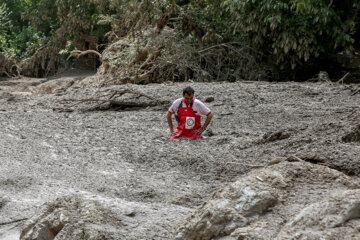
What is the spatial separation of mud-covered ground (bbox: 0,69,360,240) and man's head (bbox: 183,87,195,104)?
0.53 m

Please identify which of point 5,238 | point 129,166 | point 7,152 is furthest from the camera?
point 7,152

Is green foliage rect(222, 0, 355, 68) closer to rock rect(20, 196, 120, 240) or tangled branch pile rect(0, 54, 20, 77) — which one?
rock rect(20, 196, 120, 240)

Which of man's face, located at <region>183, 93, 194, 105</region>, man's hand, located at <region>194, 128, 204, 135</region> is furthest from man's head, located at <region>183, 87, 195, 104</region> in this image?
man's hand, located at <region>194, 128, 204, 135</region>

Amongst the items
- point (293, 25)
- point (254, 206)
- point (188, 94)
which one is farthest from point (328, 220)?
point (293, 25)

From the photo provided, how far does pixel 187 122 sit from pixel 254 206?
13.6 feet

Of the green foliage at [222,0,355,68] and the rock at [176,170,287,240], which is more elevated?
the green foliage at [222,0,355,68]

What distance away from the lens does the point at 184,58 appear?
38.4 ft

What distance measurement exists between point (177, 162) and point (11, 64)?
1584 cm

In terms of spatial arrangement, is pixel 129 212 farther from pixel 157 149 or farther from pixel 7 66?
pixel 7 66

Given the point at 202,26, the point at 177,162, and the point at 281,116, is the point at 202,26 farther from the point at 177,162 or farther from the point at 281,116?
the point at 177,162

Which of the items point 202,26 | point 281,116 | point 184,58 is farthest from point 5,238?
point 202,26

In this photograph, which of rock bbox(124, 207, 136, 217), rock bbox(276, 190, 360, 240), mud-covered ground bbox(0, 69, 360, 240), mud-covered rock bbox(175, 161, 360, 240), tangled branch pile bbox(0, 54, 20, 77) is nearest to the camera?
rock bbox(276, 190, 360, 240)

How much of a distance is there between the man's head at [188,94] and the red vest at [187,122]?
13cm

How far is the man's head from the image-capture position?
6074 millimetres
